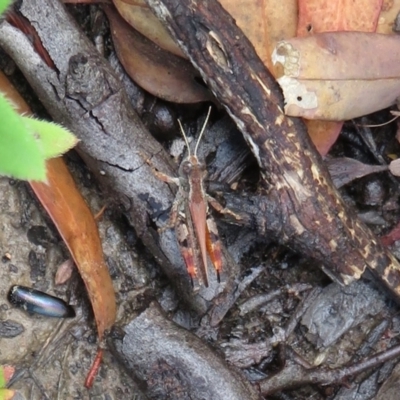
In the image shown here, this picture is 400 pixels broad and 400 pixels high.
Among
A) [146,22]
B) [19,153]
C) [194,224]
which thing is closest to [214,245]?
[194,224]

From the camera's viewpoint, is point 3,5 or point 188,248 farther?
point 188,248

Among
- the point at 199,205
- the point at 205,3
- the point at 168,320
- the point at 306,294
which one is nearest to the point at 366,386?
the point at 306,294

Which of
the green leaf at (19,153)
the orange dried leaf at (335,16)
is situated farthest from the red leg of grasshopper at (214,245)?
the green leaf at (19,153)

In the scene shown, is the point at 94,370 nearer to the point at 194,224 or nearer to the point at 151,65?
the point at 194,224

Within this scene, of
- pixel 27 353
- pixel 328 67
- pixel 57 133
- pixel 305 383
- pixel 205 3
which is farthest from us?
pixel 305 383

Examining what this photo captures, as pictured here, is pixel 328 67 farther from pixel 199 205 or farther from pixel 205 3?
pixel 199 205

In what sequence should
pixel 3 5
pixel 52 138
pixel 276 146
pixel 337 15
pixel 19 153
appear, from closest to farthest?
1. pixel 19 153
2. pixel 3 5
3. pixel 52 138
4. pixel 276 146
5. pixel 337 15

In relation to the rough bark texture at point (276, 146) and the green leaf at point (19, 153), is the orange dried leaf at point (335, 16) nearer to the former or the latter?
the rough bark texture at point (276, 146)

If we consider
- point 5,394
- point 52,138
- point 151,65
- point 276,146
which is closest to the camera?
point 52,138
